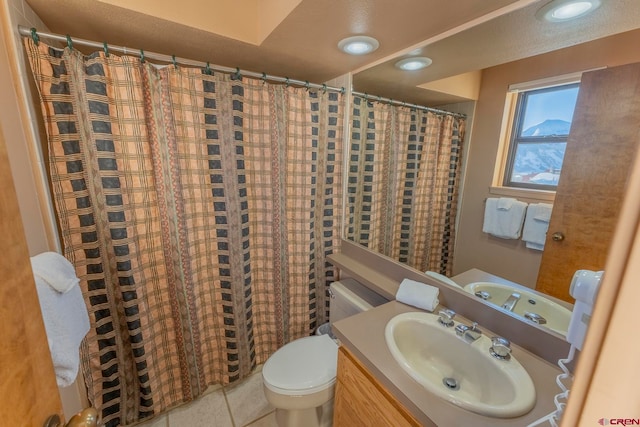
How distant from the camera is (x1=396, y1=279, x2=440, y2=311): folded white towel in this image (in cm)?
113

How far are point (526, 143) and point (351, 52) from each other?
3.05 ft

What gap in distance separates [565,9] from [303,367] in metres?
1.81

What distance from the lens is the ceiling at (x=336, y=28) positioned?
3.02ft

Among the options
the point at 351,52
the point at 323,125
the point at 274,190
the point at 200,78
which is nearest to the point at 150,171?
the point at 200,78

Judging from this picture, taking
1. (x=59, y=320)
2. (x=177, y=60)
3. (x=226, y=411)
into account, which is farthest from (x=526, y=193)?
(x=226, y=411)

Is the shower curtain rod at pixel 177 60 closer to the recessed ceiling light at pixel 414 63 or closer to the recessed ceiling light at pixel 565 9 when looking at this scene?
the recessed ceiling light at pixel 414 63

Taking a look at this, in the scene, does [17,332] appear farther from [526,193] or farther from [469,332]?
[526,193]

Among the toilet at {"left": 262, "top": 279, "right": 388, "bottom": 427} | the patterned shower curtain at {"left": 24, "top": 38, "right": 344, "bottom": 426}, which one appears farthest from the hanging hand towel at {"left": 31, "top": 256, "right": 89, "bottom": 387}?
the toilet at {"left": 262, "top": 279, "right": 388, "bottom": 427}

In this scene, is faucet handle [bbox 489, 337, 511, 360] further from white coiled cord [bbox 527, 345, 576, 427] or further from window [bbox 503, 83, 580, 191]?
window [bbox 503, 83, 580, 191]

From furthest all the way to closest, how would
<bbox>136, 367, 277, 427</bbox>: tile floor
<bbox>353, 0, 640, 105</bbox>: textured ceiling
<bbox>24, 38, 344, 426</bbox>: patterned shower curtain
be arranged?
<bbox>136, 367, 277, 427</bbox>: tile floor → <bbox>24, 38, 344, 426</bbox>: patterned shower curtain → <bbox>353, 0, 640, 105</bbox>: textured ceiling

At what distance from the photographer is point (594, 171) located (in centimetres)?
80

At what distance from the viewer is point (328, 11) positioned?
0.97 meters

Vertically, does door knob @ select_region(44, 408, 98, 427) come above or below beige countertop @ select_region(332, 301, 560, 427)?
above

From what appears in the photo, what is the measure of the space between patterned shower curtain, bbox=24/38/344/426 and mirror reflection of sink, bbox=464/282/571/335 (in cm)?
98
